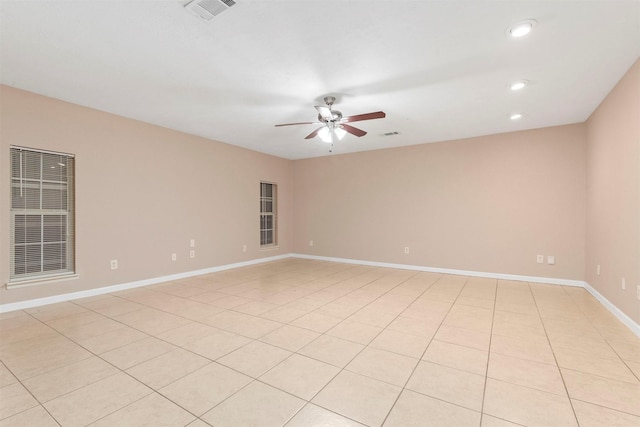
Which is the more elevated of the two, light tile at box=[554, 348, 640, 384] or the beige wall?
the beige wall

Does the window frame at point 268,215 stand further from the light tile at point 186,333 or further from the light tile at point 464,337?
the light tile at point 464,337

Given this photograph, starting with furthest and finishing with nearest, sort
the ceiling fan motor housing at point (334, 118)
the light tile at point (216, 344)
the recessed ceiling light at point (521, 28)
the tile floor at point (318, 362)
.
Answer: the ceiling fan motor housing at point (334, 118)
the light tile at point (216, 344)
the recessed ceiling light at point (521, 28)
the tile floor at point (318, 362)

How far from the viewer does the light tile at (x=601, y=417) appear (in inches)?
61.6

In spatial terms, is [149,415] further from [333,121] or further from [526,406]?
[333,121]

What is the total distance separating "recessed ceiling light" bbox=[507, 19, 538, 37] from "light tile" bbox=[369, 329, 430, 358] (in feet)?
8.82

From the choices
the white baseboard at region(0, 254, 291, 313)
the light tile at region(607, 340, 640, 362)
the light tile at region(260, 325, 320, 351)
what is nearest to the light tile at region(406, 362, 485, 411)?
the light tile at region(260, 325, 320, 351)

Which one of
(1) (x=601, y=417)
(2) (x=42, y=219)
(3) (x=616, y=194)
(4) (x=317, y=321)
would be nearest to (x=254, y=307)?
(4) (x=317, y=321)

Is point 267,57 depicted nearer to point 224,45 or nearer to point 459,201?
point 224,45

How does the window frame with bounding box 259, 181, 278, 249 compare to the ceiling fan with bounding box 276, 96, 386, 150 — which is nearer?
the ceiling fan with bounding box 276, 96, 386, 150

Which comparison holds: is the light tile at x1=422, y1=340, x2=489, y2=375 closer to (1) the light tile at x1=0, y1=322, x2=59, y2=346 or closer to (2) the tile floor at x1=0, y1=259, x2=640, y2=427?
(2) the tile floor at x1=0, y1=259, x2=640, y2=427

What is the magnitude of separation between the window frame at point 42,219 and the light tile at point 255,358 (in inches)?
116

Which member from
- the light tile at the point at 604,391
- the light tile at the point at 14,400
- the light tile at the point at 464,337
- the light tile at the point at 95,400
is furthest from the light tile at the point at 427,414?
the light tile at the point at 14,400

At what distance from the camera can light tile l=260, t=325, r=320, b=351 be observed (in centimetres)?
249

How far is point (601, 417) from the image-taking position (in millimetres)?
1617
